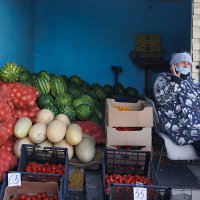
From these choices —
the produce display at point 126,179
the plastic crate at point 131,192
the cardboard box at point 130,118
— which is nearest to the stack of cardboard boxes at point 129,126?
the cardboard box at point 130,118

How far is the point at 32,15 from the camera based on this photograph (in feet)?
23.3

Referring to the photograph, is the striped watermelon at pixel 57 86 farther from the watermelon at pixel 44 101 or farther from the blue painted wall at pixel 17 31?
the blue painted wall at pixel 17 31

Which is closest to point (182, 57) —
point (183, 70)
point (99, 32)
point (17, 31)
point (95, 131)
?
point (183, 70)

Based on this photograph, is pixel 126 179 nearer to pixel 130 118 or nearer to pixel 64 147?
pixel 130 118

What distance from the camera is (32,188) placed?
3.24 meters

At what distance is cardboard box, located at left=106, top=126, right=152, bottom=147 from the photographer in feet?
12.7

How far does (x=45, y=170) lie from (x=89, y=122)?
121 centimetres

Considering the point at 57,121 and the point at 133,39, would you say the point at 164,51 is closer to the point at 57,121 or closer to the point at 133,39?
the point at 133,39

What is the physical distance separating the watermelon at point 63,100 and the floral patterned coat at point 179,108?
131 cm

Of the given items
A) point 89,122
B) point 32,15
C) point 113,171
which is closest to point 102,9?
point 32,15

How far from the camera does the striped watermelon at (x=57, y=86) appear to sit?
5141 millimetres

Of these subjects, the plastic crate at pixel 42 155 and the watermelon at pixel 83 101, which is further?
the watermelon at pixel 83 101

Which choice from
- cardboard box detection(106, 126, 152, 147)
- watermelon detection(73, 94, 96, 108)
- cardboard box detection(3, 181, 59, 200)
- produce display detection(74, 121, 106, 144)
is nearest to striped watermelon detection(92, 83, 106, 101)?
watermelon detection(73, 94, 96, 108)

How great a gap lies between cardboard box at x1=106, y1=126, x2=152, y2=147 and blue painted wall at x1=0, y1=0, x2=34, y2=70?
6.59ft
